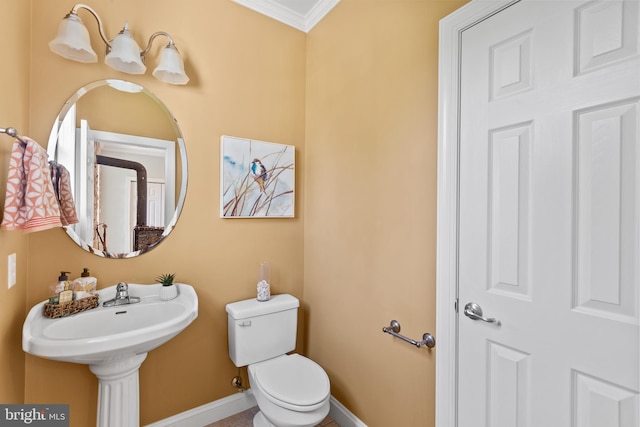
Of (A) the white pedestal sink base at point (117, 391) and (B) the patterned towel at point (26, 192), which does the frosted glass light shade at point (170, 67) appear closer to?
(B) the patterned towel at point (26, 192)

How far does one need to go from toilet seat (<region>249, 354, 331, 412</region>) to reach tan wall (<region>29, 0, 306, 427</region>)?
1.36 feet

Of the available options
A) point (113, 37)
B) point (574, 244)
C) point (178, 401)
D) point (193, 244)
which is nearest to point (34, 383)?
point (178, 401)

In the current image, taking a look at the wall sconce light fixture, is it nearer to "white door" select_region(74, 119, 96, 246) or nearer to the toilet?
"white door" select_region(74, 119, 96, 246)

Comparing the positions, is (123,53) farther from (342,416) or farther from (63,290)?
(342,416)

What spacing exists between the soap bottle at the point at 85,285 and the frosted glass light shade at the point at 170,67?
3.66 ft

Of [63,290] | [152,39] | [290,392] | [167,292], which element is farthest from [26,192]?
[290,392]

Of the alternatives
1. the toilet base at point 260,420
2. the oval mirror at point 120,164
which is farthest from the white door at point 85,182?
the toilet base at point 260,420

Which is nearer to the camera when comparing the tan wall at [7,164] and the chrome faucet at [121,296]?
the tan wall at [7,164]

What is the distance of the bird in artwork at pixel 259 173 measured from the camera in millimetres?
1964

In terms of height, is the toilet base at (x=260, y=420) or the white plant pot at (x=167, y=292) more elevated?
the white plant pot at (x=167, y=292)

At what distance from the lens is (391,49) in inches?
59.2

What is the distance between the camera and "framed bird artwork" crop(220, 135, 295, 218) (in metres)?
1.87

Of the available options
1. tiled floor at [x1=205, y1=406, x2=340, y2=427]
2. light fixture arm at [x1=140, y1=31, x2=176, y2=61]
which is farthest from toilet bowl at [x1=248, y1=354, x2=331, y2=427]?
light fixture arm at [x1=140, y1=31, x2=176, y2=61]

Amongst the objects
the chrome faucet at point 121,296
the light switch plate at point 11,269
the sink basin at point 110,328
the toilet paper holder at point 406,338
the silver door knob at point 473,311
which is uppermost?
the light switch plate at point 11,269
